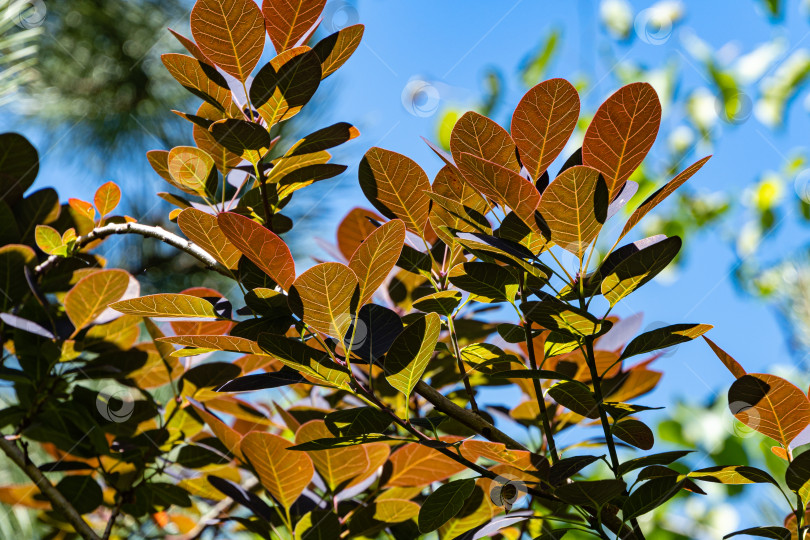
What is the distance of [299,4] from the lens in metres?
0.56

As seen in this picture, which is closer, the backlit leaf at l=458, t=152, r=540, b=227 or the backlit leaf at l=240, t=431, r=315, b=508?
the backlit leaf at l=458, t=152, r=540, b=227

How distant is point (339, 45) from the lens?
56cm

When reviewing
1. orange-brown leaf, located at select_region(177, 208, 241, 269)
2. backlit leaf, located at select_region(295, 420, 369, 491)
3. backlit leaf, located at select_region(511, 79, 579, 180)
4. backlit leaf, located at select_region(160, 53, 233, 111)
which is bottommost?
backlit leaf, located at select_region(295, 420, 369, 491)

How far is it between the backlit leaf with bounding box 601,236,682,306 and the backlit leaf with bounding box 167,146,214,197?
1.29 feet

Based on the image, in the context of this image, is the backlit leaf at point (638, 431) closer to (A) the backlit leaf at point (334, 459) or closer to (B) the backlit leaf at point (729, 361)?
(B) the backlit leaf at point (729, 361)

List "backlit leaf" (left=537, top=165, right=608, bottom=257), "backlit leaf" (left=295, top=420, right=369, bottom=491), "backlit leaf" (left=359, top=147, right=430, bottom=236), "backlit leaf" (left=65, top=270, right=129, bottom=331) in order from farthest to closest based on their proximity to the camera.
Answer: 1. "backlit leaf" (left=65, top=270, right=129, bottom=331)
2. "backlit leaf" (left=295, top=420, right=369, bottom=491)
3. "backlit leaf" (left=359, top=147, right=430, bottom=236)
4. "backlit leaf" (left=537, top=165, right=608, bottom=257)

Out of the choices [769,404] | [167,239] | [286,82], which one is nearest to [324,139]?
[286,82]

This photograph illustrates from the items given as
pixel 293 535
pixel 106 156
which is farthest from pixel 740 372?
pixel 106 156

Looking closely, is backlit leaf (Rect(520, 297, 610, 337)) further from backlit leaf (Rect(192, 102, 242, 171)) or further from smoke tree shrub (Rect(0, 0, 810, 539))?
backlit leaf (Rect(192, 102, 242, 171))

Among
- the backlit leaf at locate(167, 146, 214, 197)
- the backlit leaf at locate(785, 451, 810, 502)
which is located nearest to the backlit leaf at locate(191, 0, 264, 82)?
the backlit leaf at locate(167, 146, 214, 197)

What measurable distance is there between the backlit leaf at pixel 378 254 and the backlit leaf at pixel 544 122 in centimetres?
12

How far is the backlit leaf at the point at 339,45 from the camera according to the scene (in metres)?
0.55

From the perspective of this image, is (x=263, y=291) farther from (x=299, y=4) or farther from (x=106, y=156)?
(x=106, y=156)

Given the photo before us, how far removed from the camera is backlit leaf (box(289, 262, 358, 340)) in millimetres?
450
